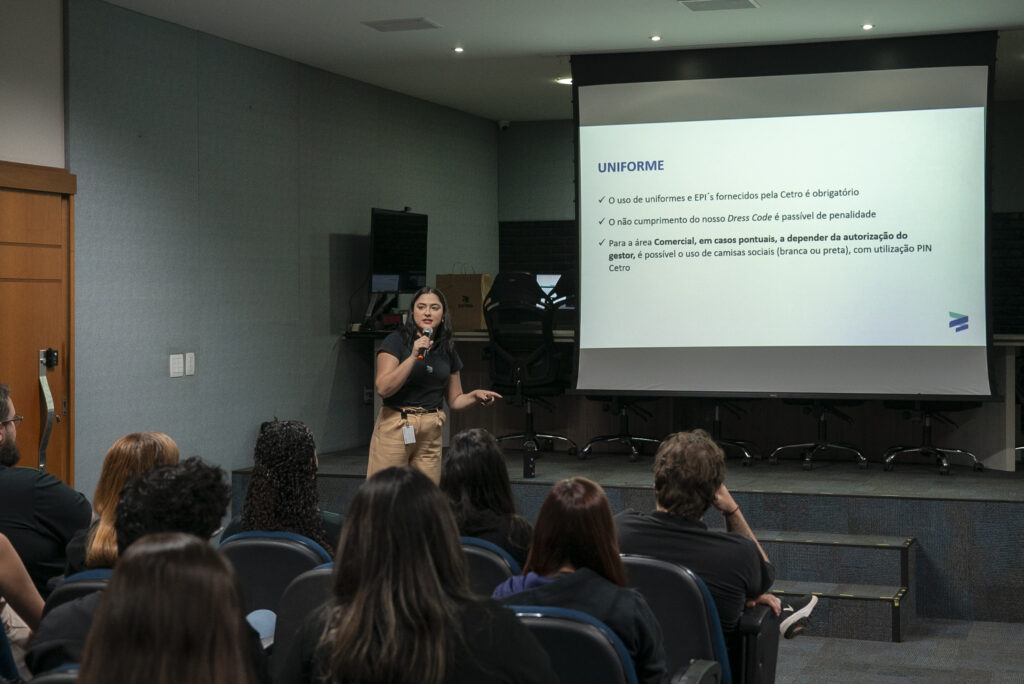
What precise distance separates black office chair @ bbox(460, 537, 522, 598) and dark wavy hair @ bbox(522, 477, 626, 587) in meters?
0.46

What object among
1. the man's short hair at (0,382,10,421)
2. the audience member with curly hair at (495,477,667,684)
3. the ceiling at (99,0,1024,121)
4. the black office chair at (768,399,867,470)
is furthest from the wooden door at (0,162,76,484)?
the black office chair at (768,399,867,470)

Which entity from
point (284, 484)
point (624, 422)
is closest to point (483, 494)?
point (284, 484)

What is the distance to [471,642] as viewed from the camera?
1590 mm

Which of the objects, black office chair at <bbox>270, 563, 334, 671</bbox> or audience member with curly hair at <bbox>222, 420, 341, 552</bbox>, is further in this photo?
audience member with curly hair at <bbox>222, 420, 341, 552</bbox>

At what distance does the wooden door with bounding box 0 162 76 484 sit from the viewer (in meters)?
5.49

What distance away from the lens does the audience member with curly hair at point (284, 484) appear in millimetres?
2889

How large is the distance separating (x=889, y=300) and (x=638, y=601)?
486 cm

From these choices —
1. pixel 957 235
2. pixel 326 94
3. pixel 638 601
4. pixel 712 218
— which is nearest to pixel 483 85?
pixel 326 94

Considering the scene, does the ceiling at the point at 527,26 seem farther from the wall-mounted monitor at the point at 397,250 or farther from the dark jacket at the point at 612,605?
the dark jacket at the point at 612,605

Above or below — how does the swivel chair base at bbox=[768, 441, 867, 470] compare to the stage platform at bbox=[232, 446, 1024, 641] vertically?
above

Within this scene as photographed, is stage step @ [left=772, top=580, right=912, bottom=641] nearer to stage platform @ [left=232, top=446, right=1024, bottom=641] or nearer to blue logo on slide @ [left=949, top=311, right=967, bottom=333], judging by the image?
stage platform @ [left=232, top=446, right=1024, bottom=641]

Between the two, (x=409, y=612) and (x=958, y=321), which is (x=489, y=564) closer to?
(x=409, y=612)

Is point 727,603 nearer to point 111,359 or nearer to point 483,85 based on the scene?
point 111,359

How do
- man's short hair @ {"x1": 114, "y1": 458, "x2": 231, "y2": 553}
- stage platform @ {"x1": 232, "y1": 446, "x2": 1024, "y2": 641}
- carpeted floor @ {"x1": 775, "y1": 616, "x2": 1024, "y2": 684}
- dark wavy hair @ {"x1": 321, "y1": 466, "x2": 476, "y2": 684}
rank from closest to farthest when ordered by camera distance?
dark wavy hair @ {"x1": 321, "y1": 466, "x2": 476, "y2": 684}
man's short hair @ {"x1": 114, "y1": 458, "x2": 231, "y2": 553}
carpeted floor @ {"x1": 775, "y1": 616, "x2": 1024, "y2": 684}
stage platform @ {"x1": 232, "y1": 446, "x2": 1024, "y2": 641}
